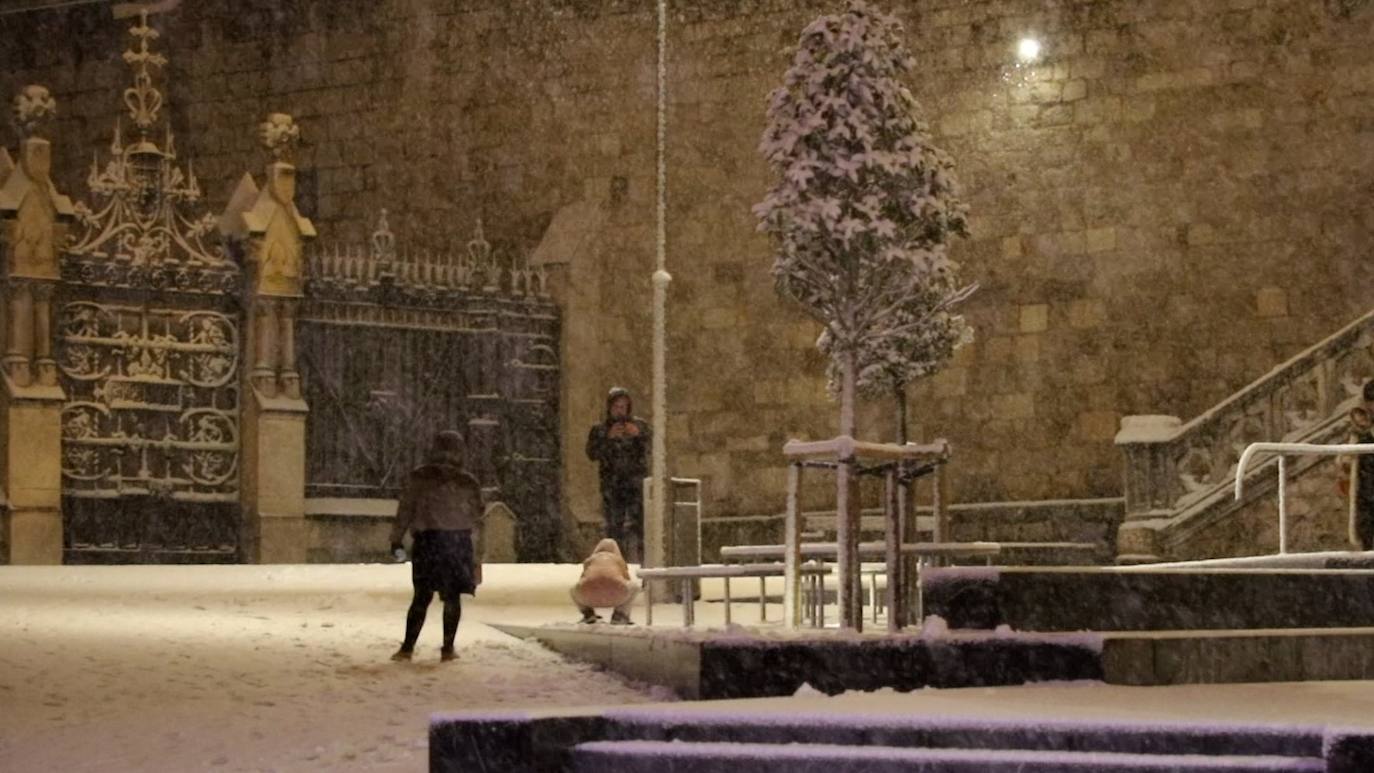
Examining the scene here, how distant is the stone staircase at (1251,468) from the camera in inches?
749

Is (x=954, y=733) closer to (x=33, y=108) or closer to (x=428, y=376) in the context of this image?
(x=428, y=376)

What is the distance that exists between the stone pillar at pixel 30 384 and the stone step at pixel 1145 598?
11.6 m

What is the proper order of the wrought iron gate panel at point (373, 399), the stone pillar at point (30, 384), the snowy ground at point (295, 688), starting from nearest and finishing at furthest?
the snowy ground at point (295, 688)
the stone pillar at point (30, 384)
the wrought iron gate panel at point (373, 399)

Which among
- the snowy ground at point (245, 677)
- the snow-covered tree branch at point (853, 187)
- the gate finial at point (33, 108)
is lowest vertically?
the snowy ground at point (245, 677)

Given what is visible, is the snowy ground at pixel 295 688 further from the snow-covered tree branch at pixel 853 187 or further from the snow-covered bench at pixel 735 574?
the snow-covered tree branch at pixel 853 187

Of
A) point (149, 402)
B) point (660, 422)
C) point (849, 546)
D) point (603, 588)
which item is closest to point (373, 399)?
point (149, 402)

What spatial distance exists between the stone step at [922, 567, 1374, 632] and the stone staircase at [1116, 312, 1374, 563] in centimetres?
719

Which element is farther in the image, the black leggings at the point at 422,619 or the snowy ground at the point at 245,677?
the black leggings at the point at 422,619

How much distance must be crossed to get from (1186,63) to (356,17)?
33.8 ft

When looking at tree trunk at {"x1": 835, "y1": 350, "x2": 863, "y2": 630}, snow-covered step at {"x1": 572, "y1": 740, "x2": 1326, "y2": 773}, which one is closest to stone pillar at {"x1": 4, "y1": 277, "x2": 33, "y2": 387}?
tree trunk at {"x1": 835, "y1": 350, "x2": 863, "y2": 630}

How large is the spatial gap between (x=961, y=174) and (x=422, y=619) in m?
12.1

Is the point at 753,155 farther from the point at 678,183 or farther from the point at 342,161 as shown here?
the point at 342,161

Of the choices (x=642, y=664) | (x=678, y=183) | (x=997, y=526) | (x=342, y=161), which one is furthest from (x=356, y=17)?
(x=642, y=664)

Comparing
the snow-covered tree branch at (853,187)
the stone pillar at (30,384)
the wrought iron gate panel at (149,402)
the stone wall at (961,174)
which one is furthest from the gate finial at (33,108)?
the snow-covered tree branch at (853,187)
